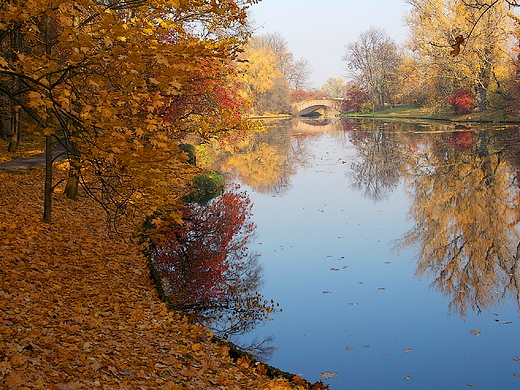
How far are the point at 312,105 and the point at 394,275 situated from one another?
77.4 meters

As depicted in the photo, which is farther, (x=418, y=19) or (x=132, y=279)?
(x=418, y=19)

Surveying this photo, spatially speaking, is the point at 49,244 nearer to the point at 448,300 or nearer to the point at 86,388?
the point at 86,388

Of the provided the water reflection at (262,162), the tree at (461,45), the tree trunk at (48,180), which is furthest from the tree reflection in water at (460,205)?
the tree at (461,45)

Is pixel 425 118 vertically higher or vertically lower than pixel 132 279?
higher

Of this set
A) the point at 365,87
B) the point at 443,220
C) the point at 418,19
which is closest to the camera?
the point at 443,220

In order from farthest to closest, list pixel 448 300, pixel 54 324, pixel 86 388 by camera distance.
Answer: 1. pixel 448 300
2. pixel 54 324
3. pixel 86 388

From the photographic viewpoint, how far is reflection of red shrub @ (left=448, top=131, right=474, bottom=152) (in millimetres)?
30206

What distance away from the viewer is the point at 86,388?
189 inches

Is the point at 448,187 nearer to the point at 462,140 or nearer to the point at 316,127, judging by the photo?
the point at 462,140

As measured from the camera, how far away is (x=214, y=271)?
441 inches

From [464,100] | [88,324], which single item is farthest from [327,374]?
[464,100]

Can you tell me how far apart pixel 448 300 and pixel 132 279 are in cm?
551

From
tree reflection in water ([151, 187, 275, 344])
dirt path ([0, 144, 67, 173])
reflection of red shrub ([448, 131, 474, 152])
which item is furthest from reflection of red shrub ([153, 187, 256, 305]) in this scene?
reflection of red shrub ([448, 131, 474, 152])

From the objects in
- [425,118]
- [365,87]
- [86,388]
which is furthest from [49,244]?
[365,87]
